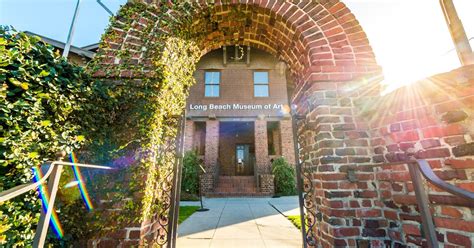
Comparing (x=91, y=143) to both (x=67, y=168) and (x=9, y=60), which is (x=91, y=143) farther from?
(x=9, y=60)

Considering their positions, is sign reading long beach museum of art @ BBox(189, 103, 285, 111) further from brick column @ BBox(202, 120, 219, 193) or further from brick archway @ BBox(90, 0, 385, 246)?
brick archway @ BBox(90, 0, 385, 246)

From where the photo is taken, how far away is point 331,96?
6.84 ft

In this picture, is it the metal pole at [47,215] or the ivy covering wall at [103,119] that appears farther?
the ivy covering wall at [103,119]

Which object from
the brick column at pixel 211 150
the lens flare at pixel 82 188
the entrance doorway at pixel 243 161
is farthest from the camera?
the entrance doorway at pixel 243 161

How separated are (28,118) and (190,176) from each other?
9.56 meters

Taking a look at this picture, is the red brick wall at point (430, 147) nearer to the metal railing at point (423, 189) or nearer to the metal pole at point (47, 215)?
the metal railing at point (423, 189)

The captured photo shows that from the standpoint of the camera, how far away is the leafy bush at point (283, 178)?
34.3 feet

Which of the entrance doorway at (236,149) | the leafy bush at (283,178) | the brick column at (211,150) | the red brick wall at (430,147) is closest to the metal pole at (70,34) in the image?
the brick column at (211,150)

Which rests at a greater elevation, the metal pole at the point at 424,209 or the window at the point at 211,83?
the window at the point at 211,83

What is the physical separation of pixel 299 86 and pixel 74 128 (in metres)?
2.47

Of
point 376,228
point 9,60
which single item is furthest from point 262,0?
point 376,228

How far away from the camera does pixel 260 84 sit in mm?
12438

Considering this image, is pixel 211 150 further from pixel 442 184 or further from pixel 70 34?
pixel 442 184

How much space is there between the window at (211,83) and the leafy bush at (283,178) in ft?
18.4
